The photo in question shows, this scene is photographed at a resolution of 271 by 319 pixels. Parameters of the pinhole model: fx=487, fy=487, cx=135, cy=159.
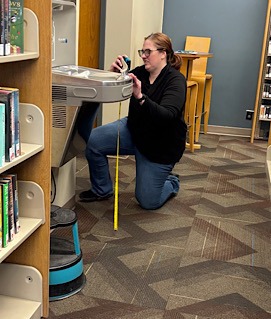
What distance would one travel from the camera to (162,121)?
2926 mm

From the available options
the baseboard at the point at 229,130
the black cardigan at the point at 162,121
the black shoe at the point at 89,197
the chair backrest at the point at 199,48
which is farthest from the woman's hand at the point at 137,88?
the baseboard at the point at 229,130

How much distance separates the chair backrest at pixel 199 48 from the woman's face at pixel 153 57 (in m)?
2.35

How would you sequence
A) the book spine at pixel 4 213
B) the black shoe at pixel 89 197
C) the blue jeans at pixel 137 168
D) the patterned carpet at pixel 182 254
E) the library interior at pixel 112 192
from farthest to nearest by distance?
1. the black shoe at pixel 89 197
2. the blue jeans at pixel 137 168
3. the patterned carpet at pixel 182 254
4. the library interior at pixel 112 192
5. the book spine at pixel 4 213

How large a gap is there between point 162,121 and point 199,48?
2.76 metres

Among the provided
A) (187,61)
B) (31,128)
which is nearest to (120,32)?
(187,61)

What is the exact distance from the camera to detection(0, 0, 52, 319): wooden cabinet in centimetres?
174

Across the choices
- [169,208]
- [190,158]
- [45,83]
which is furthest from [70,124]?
[190,158]

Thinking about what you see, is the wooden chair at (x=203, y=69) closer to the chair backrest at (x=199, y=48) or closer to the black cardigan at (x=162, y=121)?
the chair backrest at (x=199, y=48)

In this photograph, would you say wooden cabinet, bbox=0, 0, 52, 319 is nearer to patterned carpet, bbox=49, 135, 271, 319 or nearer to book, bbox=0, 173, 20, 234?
book, bbox=0, 173, 20, 234

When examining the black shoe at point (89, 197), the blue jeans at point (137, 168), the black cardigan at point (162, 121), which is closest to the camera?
the black cardigan at point (162, 121)

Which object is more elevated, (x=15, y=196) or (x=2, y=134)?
(x=2, y=134)

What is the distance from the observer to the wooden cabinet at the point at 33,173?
1.74 meters

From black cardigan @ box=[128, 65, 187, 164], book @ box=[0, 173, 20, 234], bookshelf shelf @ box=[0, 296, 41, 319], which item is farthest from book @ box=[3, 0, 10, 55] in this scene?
black cardigan @ box=[128, 65, 187, 164]

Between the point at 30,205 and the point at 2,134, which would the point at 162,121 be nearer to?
the point at 30,205
